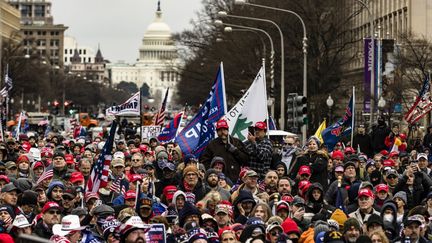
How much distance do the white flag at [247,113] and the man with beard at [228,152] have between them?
2518 millimetres

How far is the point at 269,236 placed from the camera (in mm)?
13500

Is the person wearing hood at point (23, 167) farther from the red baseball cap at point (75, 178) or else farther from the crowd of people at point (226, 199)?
the red baseball cap at point (75, 178)

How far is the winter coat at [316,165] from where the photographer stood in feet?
68.6

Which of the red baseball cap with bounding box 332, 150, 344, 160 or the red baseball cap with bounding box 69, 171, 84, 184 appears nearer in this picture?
the red baseball cap with bounding box 69, 171, 84, 184

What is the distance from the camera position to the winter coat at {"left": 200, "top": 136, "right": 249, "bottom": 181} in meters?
19.3

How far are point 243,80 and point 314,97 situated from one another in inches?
465

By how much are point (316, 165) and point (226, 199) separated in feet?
13.6

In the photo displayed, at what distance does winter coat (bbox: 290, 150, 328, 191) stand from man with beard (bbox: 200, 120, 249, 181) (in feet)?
5.13

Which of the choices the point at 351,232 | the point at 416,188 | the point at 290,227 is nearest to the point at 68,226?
the point at 290,227

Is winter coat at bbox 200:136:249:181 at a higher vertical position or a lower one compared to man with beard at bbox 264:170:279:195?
higher

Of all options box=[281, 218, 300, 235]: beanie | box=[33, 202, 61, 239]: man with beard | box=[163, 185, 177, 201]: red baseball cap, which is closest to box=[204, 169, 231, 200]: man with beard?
box=[163, 185, 177, 201]: red baseball cap

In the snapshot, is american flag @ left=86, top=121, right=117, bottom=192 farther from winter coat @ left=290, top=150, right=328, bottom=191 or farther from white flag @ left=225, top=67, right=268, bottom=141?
white flag @ left=225, top=67, right=268, bottom=141

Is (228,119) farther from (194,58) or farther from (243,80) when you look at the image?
(194,58)

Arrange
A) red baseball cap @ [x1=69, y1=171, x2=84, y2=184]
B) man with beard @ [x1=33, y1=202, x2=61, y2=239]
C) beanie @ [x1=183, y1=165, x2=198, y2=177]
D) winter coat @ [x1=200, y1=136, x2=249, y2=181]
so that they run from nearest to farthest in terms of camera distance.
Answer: man with beard @ [x1=33, y1=202, x2=61, y2=239] < beanie @ [x1=183, y1=165, x2=198, y2=177] < red baseball cap @ [x1=69, y1=171, x2=84, y2=184] < winter coat @ [x1=200, y1=136, x2=249, y2=181]
